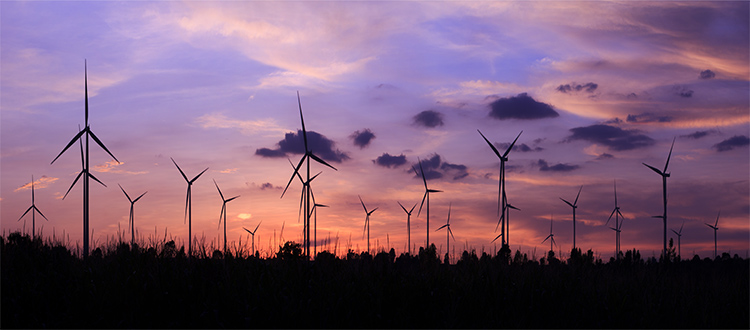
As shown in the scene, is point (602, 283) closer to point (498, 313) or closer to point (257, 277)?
point (498, 313)

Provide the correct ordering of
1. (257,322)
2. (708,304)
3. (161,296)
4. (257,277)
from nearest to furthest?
(257,322) < (161,296) < (257,277) < (708,304)

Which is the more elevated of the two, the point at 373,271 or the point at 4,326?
the point at 373,271

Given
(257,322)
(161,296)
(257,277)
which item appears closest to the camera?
(257,322)

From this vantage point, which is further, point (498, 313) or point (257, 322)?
point (498, 313)

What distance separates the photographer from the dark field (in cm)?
2305

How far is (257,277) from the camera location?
2659cm

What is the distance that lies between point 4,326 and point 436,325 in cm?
1691

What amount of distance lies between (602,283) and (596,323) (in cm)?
637

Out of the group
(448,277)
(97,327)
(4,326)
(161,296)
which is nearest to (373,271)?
(448,277)

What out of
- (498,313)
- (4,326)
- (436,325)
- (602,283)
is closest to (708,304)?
(602,283)

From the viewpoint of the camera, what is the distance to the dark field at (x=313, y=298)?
23.0 metres

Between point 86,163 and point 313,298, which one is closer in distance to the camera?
point 313,298

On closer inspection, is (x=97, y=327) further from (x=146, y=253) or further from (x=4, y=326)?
(x=146, y=253)

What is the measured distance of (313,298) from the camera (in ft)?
79.0
